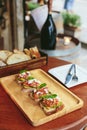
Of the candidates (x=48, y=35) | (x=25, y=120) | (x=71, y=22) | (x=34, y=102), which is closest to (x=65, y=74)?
(x=34, y=102)

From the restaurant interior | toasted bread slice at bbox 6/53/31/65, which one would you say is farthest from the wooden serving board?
toasted bread slice at bbox 6/53/31/65

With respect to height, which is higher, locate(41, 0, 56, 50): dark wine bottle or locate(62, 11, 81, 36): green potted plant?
locate(41, 0, 56, 50): dark wine bottle

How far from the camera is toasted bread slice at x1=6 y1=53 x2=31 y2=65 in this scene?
4.64 ft

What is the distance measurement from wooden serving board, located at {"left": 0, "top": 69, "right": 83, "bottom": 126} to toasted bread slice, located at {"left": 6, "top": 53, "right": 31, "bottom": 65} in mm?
159

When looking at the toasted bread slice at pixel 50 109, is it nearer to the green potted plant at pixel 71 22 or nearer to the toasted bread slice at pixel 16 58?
the toasted bread slice at pixel 16 58

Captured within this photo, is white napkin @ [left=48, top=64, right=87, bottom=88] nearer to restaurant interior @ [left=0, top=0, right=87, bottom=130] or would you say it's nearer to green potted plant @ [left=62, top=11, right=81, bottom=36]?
restaurant interior @ [left=0, top=0, right=87, bottom=130]

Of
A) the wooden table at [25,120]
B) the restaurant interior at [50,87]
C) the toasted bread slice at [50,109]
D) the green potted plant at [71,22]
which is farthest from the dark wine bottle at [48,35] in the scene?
the green potted plant at [71,22]

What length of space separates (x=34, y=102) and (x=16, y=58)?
0.49 meters

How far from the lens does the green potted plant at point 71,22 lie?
363cm

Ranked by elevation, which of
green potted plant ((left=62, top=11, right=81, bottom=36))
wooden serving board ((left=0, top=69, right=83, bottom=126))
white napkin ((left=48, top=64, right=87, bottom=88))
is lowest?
green potted plant ((left=62, top=11, right=81, bottom=36))

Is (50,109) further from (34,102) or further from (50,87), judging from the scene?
(50,87)

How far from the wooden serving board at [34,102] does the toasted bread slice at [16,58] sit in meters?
0.16

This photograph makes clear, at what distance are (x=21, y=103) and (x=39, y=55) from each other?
1.70 ft

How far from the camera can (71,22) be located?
3684 millimetres
